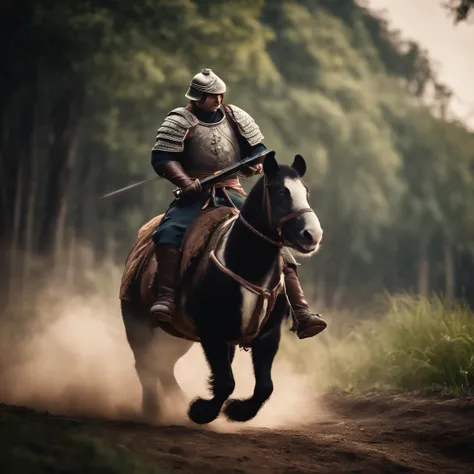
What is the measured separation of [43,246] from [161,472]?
14.0 m

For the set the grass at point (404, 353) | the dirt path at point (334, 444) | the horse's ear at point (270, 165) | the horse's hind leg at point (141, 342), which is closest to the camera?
the dirt path at point (334, 444)

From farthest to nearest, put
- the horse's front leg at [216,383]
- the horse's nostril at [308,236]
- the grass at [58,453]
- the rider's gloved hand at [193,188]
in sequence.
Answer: the rider's gloved hand at [193,188], the horse's front leg at [216,383], the horse's nostril at [308,236], the grass at [58,453]

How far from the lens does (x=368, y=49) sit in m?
26.1

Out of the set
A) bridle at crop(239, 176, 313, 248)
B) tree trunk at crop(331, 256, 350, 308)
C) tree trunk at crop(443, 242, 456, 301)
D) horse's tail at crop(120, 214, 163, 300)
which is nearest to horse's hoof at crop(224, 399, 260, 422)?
bridle at crop(239, 176, 313, 248)

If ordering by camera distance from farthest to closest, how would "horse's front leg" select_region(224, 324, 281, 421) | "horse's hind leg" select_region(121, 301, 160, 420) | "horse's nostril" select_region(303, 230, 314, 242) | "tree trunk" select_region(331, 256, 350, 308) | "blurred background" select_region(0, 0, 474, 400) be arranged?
1. "tree trunk" select_region(331, 256, 350, 308)
2. "blurred background" select_region(0, 0, 474, 400)
3. "horse's hind leg" select_region(121, 301, 160, 420)
4. "horse's front leg" select_region(224, 324, 281, 421)
5. "horse's nostril" select_region(303, 230, 314, 242)

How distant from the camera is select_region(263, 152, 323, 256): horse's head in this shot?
7.02m

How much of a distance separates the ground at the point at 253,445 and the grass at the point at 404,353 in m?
0.77

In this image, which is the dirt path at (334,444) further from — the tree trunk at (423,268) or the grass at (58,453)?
the tree trunk at (423,268)

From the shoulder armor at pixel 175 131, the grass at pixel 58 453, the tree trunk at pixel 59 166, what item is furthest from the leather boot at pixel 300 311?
the tree trunk at pixel 59 166

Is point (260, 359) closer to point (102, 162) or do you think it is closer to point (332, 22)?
point (102, 162)

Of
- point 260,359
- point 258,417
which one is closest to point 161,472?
point 260,359

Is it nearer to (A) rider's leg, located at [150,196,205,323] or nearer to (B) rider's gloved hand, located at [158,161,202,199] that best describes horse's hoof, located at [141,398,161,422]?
(A) rider's leg, located at [150,196,205,323]

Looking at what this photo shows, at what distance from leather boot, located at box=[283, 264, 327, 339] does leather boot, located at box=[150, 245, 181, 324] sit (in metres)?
0.92

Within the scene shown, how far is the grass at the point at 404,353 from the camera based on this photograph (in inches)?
419
